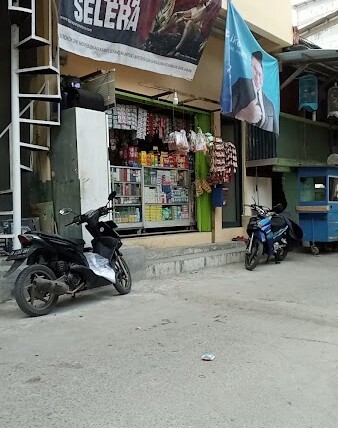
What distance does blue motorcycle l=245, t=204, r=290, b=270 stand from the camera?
836cm

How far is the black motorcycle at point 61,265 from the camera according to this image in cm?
492

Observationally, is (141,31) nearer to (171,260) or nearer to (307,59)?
(171,260)

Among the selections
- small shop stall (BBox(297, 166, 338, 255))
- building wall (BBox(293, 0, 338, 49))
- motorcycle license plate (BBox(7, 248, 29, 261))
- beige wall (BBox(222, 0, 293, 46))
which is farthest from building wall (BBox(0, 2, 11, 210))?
building wall (BBox(293, 0, 338, 49))

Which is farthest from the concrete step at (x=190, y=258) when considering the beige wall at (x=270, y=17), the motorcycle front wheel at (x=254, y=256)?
the beige wall at (x=270, y=17)

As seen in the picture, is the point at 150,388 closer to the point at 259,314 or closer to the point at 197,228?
the point at 259,314

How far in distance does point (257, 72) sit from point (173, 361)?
6383mm

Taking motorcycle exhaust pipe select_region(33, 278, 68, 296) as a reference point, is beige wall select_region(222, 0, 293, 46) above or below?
above

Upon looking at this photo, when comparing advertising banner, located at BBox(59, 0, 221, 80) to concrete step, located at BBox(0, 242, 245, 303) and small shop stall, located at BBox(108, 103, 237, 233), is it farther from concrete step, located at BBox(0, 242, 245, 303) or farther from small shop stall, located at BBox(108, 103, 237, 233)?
concrete step, located at BBox(0, 242, 245, 303)

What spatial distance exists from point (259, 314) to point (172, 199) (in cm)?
454

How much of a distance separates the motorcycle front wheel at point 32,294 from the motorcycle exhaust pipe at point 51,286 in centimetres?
6

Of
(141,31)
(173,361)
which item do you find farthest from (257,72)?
(173,361)

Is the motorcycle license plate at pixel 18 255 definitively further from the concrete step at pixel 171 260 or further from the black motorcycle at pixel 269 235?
the black motorcycle at pixel 269 235

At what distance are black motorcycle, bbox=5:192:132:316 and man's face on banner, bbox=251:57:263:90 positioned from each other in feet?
13.6

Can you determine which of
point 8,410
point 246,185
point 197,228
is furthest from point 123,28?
point 8,410
